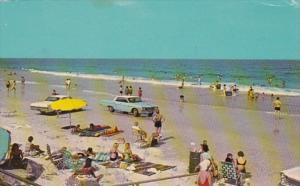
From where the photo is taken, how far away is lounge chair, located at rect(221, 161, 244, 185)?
12969mm

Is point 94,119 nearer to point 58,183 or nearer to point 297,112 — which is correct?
point 58,183

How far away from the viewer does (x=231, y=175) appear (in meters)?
13.0

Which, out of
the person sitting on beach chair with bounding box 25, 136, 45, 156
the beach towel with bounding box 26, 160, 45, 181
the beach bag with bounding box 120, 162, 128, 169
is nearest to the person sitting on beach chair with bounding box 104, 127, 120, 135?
the person sitting on beach chair with bounding box 25, 136, 45, 156

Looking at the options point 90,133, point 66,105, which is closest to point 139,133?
point 90,133

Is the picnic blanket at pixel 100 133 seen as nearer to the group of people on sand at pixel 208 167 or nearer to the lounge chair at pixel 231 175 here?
the group of people on sand at pixel 208 167

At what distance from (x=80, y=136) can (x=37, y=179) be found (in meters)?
6.97

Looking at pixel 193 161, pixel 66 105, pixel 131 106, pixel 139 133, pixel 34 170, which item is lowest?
pixel 34 170

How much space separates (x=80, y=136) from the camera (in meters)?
20.4

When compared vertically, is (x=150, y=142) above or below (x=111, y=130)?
below

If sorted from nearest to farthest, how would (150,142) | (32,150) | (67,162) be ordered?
(67,162), (32,150), (150,142)

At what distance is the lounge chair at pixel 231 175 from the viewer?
13.0 meters

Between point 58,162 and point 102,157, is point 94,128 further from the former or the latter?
point 58,162

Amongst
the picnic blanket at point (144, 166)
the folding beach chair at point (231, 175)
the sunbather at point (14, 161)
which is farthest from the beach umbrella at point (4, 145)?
the folding beach chair at point (231, 175)

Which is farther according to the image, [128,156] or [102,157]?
[102,157]
